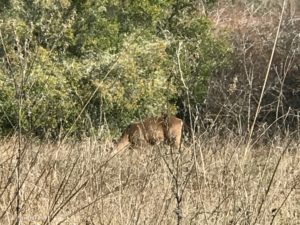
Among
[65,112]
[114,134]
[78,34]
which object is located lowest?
[114,134]

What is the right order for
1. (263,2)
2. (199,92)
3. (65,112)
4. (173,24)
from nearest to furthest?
(65,112)
(199,92)
(173,24)
(263,2)

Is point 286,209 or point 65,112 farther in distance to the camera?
point 65,112

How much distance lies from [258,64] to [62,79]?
22.2 feet

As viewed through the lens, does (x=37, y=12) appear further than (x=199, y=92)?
No

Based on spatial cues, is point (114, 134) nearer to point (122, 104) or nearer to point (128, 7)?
point (122, 104)

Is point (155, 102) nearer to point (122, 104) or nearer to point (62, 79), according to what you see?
point (122, 104)

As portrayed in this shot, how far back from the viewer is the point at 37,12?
456 inches

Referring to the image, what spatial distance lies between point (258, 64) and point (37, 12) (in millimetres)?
7683

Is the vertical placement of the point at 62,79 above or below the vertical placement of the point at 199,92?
above

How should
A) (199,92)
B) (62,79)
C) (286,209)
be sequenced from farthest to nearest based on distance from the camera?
(199,92) < (62,79) < (286,209)

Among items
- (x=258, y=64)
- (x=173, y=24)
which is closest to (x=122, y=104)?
(x=173, y=24)

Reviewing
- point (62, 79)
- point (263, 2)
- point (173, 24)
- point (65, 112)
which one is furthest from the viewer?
point (263, 2)

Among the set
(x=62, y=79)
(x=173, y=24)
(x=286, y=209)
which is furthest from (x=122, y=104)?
(x=286, y=209)

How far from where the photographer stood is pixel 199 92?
15398 millimetres
